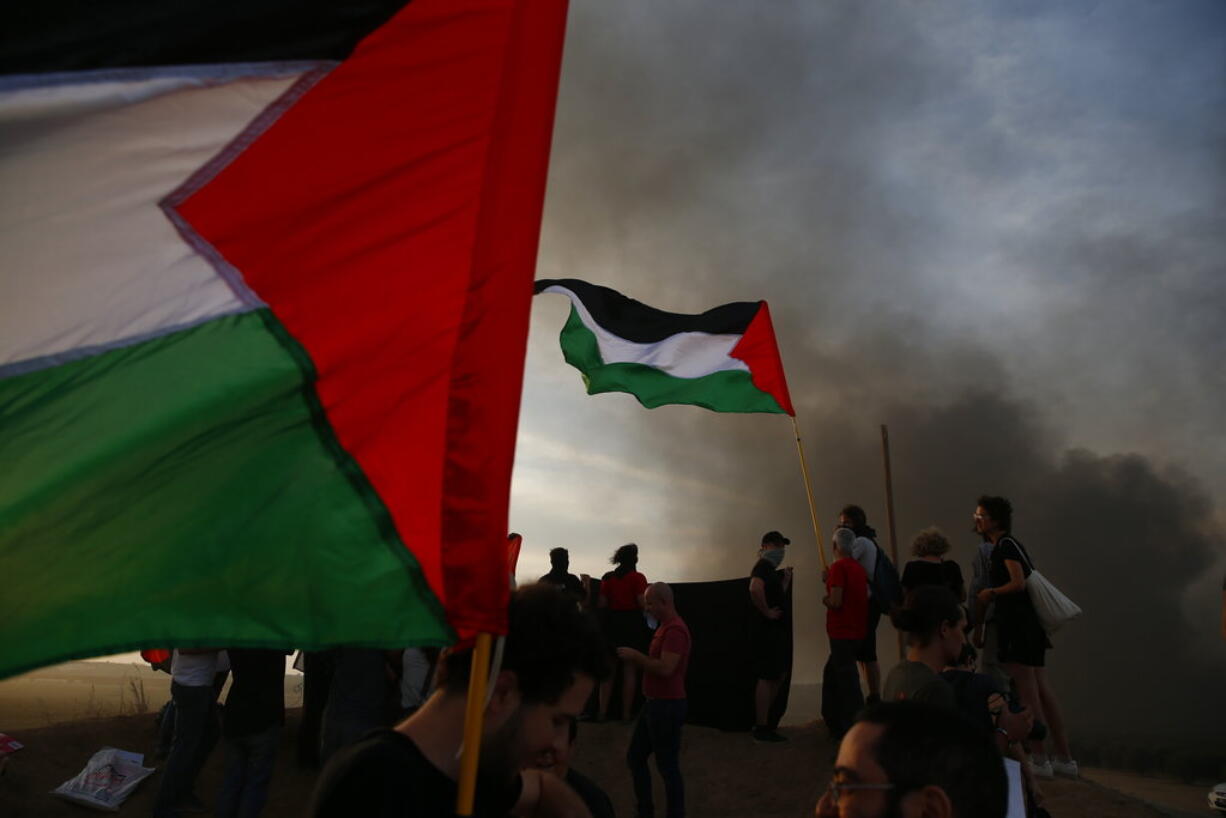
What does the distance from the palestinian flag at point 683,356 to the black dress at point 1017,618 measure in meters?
2.49

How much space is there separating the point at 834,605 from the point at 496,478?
681 cm

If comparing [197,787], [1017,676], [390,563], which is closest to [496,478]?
[390,563]

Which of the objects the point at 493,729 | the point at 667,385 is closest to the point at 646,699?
the point at 667,385

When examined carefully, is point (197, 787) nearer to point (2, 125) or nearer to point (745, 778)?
point (745, 778)

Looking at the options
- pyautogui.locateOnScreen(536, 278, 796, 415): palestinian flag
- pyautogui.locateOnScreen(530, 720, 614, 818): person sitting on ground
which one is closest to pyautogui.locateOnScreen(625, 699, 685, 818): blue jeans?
pyautogui.locateOnScreen(536, 278, 796, 415): palestinian flag

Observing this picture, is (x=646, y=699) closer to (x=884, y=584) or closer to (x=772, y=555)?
(x=884, y=584)

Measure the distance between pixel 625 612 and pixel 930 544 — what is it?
532 centimetres

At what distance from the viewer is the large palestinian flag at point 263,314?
6.99 feet

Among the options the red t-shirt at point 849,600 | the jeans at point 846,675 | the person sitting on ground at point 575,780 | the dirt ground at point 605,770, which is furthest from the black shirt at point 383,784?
the dirt ground at point 605,770

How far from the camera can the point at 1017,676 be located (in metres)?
7.34

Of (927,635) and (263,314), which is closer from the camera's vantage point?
(263,314)

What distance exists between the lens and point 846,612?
27.7 ft

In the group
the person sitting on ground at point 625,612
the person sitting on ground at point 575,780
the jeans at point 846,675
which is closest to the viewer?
the person sitting on ground at point 575,780

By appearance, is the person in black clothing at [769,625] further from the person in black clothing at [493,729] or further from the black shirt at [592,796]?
the person in black clothing at [493,729]
